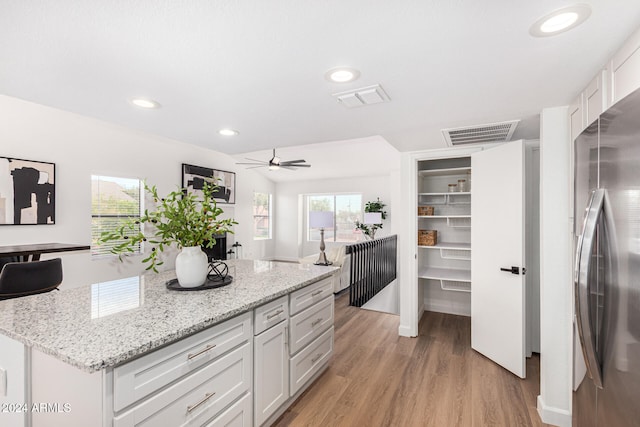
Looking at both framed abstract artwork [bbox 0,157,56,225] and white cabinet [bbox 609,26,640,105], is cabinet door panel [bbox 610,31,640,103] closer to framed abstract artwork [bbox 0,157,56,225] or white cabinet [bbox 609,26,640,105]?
white cabinet [bbox 609,26,640,105]

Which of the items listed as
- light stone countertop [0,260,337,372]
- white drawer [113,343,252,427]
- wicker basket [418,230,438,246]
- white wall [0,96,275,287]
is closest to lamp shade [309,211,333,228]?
wicker basket [418,230,438,246]

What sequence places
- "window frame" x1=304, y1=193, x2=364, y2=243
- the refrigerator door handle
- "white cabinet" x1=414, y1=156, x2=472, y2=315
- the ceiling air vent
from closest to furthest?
the refrigerator door handle < the ceiling air vent < "white cabinet" x1=414, y1=156, x2=472, y2=315 < "window frame" x1=304, y1=193, x2=364, y2=243

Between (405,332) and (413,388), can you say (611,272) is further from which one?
(405,332)

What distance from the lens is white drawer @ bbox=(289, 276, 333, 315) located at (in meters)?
2.15

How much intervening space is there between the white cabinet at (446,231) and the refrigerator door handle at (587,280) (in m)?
2.85

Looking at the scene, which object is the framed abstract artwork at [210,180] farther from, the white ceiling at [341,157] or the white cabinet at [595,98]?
the white cabinet at [595,98]

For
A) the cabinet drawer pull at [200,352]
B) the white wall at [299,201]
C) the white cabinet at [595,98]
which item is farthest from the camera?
the white wall at [299,201]

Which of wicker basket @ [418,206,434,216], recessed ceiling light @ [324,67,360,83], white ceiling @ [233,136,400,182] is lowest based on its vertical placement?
wicker basket @ [418,206,434,216]

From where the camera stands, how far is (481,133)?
9.16ft

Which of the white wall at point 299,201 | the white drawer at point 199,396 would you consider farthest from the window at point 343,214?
the white drawer at point 199,396

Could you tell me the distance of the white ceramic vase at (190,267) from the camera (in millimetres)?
1910

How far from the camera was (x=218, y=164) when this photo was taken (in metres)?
6.86

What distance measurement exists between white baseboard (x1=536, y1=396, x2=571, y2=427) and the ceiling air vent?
2.12 meters

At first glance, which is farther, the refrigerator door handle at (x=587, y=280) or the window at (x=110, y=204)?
the window at (x=110, y=204)
